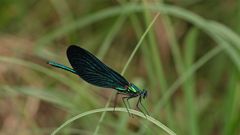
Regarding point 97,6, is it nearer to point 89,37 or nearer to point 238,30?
point 89,37

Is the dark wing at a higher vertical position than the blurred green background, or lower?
lower

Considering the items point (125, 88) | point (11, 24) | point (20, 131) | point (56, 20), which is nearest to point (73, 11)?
point (56, 20)

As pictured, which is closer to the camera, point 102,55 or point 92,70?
point 92,70

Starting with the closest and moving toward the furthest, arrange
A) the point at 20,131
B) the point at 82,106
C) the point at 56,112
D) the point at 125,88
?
the point at 125,88, the point at 82,106, the point at 20,131, the point at 56,112

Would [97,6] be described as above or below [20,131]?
above

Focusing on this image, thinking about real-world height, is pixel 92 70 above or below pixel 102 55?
below

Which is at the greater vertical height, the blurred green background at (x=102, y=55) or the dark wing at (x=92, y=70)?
the blurred green background at (x=102, y=55)

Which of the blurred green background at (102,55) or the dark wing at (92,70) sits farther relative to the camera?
the blurred green background at (102,55)

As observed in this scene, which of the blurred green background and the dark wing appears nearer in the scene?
the dark wing
